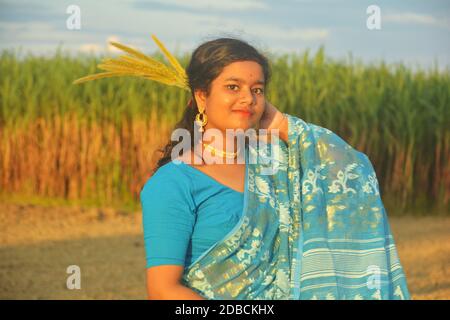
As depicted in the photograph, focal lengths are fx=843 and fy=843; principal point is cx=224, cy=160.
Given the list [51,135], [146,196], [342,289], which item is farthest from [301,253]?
[51,135]

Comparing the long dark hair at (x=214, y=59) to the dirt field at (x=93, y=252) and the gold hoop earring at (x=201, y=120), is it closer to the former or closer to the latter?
the gold hoop earring at (x=201, y=120)

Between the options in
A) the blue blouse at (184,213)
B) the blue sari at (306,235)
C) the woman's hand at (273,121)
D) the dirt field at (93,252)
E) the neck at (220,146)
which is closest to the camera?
the blue blouse at (184,213)

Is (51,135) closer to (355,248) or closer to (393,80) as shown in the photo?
(393,80)

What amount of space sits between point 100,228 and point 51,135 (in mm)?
1794

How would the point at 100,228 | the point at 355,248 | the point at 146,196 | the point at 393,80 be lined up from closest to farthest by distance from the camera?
the point at 146,196 < the point at 355,248 < the point at 100,228 < the point at 393,80

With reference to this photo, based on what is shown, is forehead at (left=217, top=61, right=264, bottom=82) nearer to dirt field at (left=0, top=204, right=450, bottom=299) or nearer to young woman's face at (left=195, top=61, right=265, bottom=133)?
young woman's face at (left=195, top=61, right=265, bottom=133)

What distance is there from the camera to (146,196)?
236cm

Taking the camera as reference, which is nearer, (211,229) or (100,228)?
(211,229)

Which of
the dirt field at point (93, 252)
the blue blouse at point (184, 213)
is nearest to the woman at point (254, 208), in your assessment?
the blue blouse at point (184, 213)

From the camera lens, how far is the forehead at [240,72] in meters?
2.52

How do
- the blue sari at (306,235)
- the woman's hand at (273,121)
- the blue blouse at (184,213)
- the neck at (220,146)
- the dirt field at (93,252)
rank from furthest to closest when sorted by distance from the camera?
the dirt field at (93,252) → the woman's hand at (273,121) → the neck at (220,146) → the blue sari at (306,235) → the blue blouse at (184,213)

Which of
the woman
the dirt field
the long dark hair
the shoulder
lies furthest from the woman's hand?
the dirt field

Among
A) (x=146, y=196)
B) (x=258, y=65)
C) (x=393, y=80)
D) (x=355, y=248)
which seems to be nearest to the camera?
(x=146, y=196)

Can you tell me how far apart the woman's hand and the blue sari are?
0.02m
